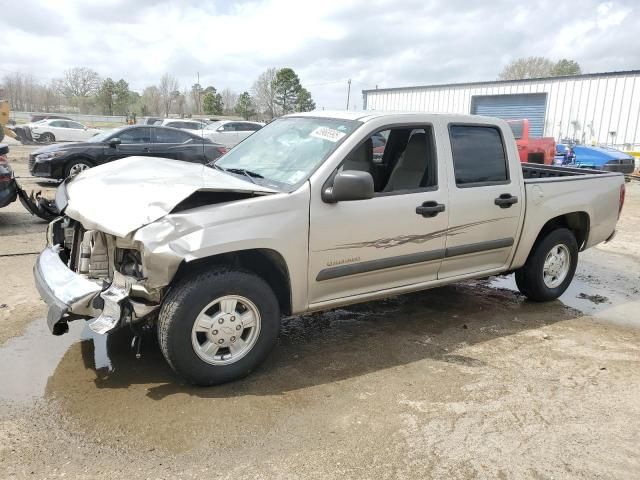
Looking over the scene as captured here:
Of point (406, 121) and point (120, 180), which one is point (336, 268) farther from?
point (120, 180)

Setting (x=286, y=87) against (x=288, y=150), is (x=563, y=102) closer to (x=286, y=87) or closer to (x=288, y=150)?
(x=288, y=150)

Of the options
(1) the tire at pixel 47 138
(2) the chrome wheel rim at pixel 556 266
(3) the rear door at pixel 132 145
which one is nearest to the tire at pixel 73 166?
(3) the rear door at pixel 132 145

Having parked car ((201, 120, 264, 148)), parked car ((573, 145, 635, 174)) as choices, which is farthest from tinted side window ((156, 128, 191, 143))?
parked car ((573, 145, 635, 174))

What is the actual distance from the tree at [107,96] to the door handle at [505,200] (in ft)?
196

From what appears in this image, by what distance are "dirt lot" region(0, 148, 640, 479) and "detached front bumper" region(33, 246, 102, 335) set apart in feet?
1.76

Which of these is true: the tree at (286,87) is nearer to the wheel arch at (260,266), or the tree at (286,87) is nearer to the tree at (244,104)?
the tree at (244,104)

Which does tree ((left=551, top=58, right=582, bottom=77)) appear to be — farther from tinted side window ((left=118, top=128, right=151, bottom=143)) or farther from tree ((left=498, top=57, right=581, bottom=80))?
tinted side window ((left=118, top=128, right=151, bottom=143))

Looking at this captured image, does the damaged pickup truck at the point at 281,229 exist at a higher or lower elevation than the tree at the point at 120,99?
lower

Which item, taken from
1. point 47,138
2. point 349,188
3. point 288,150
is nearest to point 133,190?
point 288,150

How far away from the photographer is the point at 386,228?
13.3 feet

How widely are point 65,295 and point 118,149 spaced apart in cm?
962

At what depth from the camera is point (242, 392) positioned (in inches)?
139

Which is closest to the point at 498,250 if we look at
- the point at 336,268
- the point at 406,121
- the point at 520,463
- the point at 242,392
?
the point at 406,121

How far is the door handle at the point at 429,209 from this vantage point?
4238 mm
